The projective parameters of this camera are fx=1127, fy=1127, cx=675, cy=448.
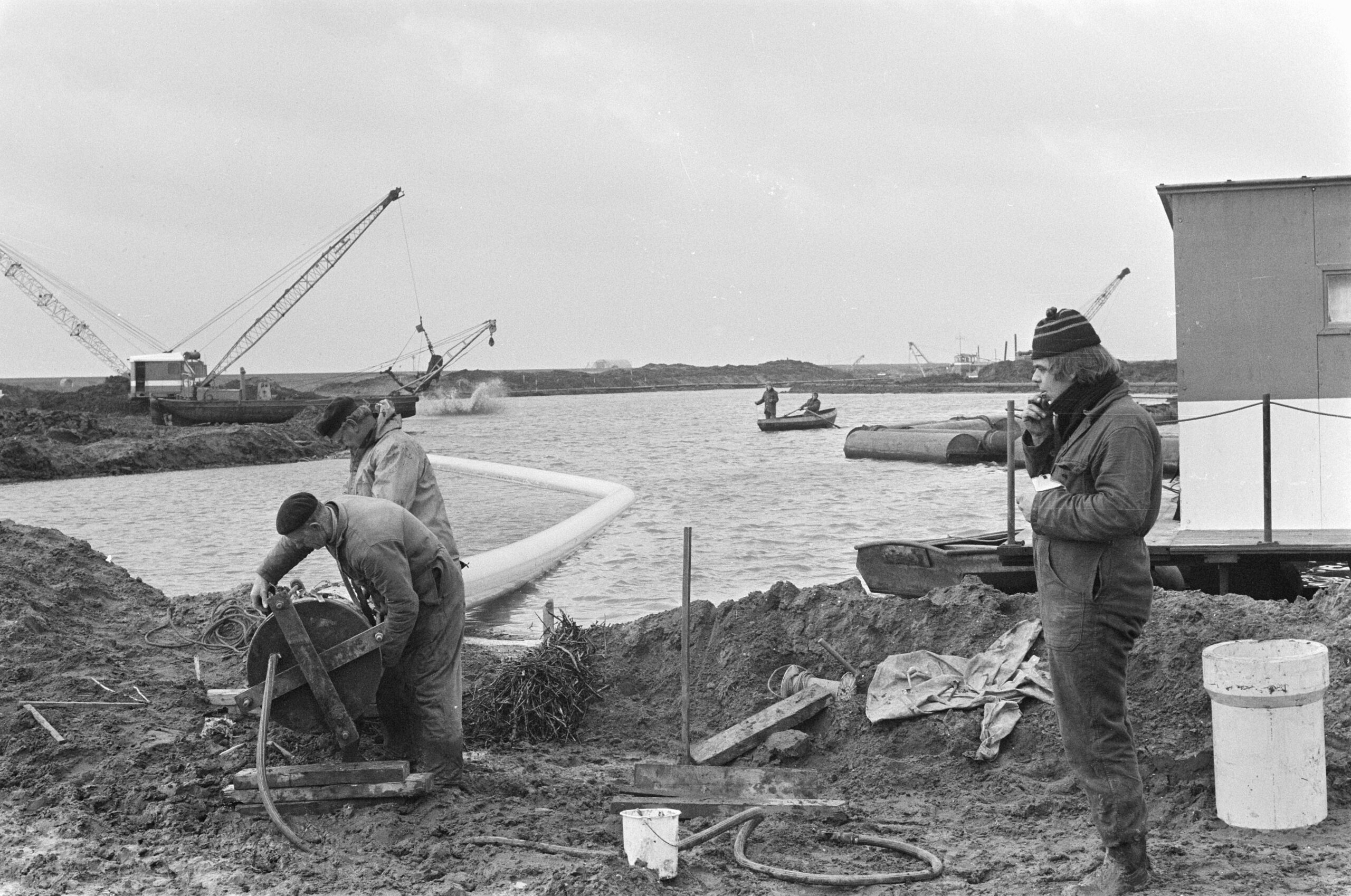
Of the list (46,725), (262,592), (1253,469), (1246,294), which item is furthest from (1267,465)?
(46,725)

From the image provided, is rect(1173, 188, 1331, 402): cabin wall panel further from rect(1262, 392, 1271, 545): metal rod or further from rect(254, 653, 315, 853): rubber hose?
rect(254, 653, 315, 853): rubber hose

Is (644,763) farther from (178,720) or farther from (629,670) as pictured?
(178,720)

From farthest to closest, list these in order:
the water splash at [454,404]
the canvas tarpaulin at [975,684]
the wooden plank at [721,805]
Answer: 1. the water splash at [454,404]
2. the canvas tarpaulin at [975,684]
3. the wooden plank at [721,805]

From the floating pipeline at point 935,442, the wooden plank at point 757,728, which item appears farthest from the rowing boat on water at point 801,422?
the wooden plank at point 757,728

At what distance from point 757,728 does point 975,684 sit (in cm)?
122

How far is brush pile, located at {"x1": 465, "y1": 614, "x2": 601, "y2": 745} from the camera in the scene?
6.66m

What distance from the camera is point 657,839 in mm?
4258

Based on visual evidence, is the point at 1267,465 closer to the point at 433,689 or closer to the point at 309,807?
the point at 433,689

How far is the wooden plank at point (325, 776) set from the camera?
201 inches

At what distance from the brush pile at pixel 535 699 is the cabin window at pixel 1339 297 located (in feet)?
24.7

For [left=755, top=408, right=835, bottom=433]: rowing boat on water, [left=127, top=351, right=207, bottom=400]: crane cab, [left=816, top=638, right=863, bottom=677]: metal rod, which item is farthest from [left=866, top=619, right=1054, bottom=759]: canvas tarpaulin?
[left=127, top=351, right=207, bottom=400]: crane cab

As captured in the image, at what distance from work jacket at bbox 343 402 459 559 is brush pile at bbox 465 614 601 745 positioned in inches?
36.3

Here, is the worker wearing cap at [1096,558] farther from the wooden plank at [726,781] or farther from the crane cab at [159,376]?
the crane cab at [159,376]

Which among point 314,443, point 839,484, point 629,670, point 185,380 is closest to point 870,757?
point 629,670
